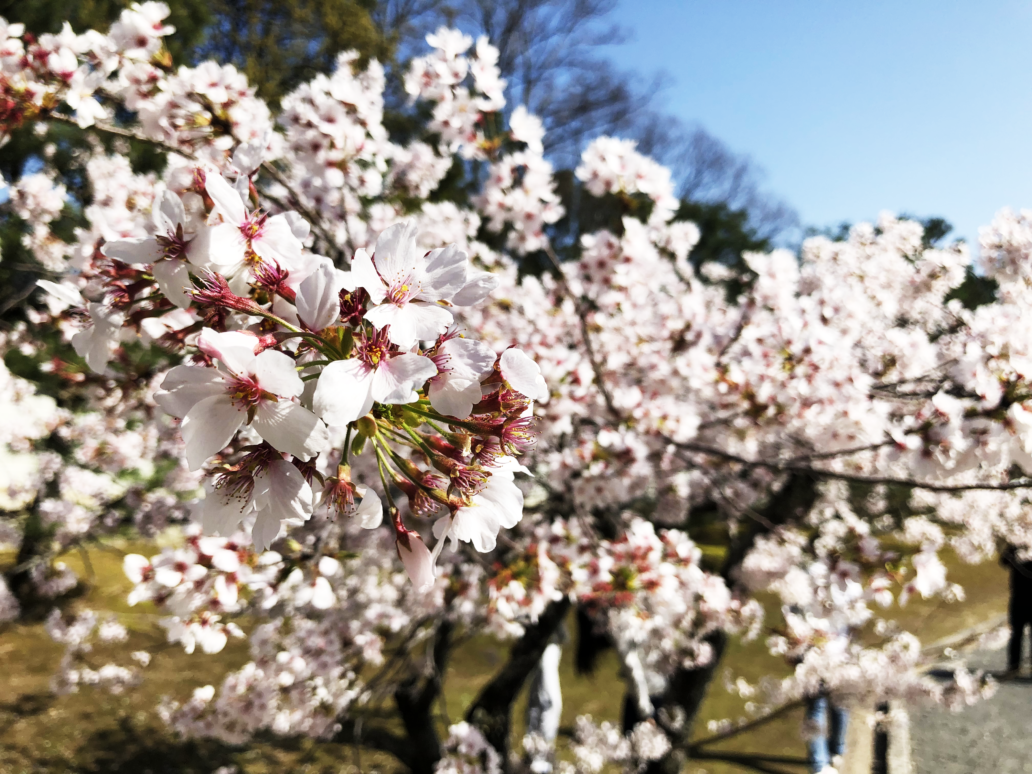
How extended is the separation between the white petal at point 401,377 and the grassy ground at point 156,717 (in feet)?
9.88

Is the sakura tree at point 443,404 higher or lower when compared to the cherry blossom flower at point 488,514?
higher

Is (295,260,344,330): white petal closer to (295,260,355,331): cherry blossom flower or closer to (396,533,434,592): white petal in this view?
(295,260,355,331): cherry blossom flower

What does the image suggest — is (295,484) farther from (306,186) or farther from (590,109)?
(590,109)

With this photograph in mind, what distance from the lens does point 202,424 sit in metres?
0.60

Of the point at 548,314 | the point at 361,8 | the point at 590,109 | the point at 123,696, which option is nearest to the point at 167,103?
the point at 548,314

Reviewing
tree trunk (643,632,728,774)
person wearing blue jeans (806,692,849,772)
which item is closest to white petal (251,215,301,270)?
tree trunk (643,632,728,774)

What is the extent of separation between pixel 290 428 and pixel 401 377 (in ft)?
0.43

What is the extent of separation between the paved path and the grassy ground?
0.99 metres

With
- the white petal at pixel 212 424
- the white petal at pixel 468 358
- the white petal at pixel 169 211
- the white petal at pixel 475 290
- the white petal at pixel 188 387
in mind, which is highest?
the white petal at pixel 169 211

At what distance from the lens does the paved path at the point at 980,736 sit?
189 inches

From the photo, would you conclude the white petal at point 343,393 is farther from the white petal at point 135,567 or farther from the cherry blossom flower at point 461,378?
the white petal at point 135,567

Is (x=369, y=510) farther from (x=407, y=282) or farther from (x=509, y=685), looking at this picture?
(x=509, y=685)

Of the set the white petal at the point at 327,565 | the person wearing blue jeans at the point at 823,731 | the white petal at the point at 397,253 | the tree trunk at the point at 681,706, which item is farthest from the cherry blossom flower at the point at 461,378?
the person wearing blue jeans at the point at 823,731

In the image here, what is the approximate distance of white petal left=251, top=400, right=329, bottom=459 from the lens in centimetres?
59
